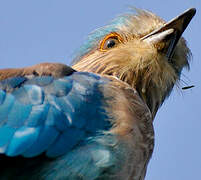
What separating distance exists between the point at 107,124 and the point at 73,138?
31 centimetres

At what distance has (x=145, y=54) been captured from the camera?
531cm

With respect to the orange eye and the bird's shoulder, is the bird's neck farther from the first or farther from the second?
the bird's shoulder

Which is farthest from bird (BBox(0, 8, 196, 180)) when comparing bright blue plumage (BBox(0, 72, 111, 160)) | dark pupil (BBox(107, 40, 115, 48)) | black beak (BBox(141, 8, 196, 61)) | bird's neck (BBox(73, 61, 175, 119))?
dark pupil (BBox(107, 40, 115, 48))

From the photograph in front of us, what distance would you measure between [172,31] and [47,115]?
1.74 m

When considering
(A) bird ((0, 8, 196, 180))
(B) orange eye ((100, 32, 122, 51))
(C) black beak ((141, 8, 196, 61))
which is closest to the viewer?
(A) bird ((0, 8, 196, 180))

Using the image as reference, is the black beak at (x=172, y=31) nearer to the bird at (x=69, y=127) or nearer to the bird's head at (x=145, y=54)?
the bird's head at (x=145, y=54)

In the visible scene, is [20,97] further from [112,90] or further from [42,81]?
[112,90]

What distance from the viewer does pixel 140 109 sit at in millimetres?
4648

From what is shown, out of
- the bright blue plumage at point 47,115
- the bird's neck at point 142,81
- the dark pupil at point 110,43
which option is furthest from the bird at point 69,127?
the dark pupil at point 110,43

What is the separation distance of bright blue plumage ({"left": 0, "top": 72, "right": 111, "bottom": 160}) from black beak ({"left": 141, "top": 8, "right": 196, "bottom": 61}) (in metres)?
1.15

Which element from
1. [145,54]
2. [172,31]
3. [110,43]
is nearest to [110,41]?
[110,43]

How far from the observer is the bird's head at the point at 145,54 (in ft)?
17.5

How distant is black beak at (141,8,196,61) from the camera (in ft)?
17.3

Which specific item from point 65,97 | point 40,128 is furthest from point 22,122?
point 65,97
